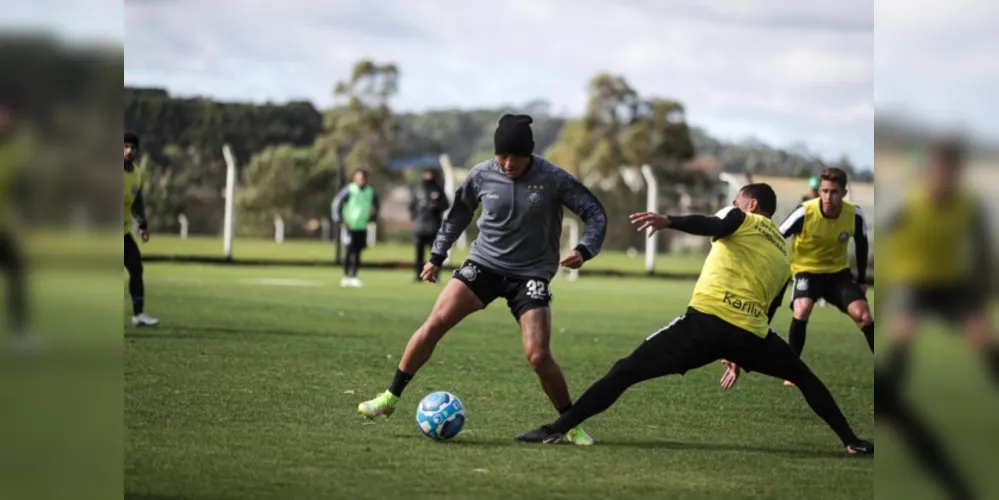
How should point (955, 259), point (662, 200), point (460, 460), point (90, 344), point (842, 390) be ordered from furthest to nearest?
1. point (662, 200)
2. point (842, 390)
3. point (460, 460)
4. point (90, 344)
5. point (955, 259)

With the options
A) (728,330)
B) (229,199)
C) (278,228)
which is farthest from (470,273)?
(278,228)

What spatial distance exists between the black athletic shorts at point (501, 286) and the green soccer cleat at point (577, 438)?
848 millimetres

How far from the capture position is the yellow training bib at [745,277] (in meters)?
7.55

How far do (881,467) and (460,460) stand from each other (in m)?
5.36

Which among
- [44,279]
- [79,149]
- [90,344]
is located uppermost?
[79,149]

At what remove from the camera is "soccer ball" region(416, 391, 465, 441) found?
25.6 feet

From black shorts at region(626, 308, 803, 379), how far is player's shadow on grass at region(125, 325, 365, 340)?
7462 mm

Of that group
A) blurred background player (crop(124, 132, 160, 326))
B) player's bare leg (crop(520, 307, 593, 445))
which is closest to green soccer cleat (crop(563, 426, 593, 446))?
player's bare leg (crop(520, 307, 593, 445))

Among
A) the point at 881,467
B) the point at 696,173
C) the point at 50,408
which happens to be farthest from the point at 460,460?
the point at 696,173

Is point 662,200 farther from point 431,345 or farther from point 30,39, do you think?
point 30,39

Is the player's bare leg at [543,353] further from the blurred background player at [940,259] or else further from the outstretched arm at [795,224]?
the blurred background player at [940,259]

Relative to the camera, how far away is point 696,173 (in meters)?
56.0

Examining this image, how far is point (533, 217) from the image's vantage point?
8.16 metres

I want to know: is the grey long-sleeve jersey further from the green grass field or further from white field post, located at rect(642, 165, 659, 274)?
white field post, located at rect(642, 165, 659, 274)
